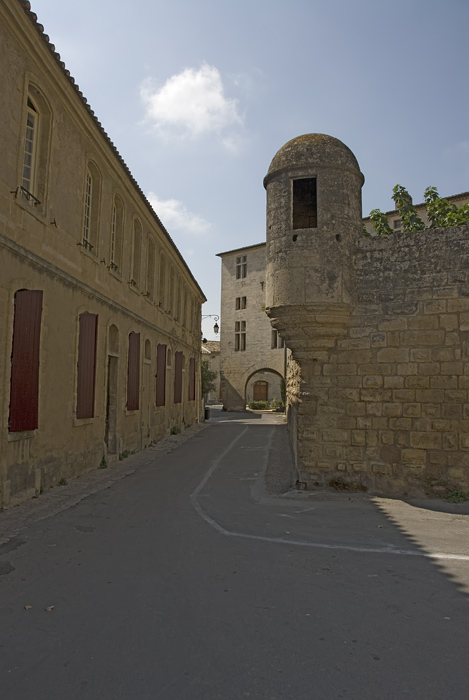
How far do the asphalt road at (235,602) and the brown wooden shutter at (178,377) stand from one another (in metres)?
13.5

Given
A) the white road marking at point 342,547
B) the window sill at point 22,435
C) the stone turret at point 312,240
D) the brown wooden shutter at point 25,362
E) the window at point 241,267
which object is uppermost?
the window at point 241,267

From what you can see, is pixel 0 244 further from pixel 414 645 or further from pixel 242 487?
pixel 414 645

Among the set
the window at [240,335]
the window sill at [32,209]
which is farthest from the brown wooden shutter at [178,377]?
the window at [240,335]

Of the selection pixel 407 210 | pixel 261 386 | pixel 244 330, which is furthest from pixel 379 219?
pixel 261 386

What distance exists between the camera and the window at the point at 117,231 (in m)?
13.6

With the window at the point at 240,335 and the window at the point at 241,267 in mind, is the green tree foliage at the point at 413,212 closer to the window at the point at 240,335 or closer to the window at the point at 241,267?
the window at the point at 240,335

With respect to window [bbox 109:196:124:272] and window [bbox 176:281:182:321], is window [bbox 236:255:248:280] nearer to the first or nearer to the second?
window [bbox 176:281:182:321]

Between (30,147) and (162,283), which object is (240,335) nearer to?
(162,283)

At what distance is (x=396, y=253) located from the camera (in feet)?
26.7

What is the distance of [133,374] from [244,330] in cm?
2773

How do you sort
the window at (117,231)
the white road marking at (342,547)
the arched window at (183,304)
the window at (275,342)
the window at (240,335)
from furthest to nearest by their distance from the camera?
the window at (240,335)
the window at (275,342)
the arched window at (183,304)
the window at (117,231)
the white road marking at (342,547)

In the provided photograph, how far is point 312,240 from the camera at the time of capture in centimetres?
833

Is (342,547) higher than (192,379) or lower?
lower

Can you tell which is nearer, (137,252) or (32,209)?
(32,209)
